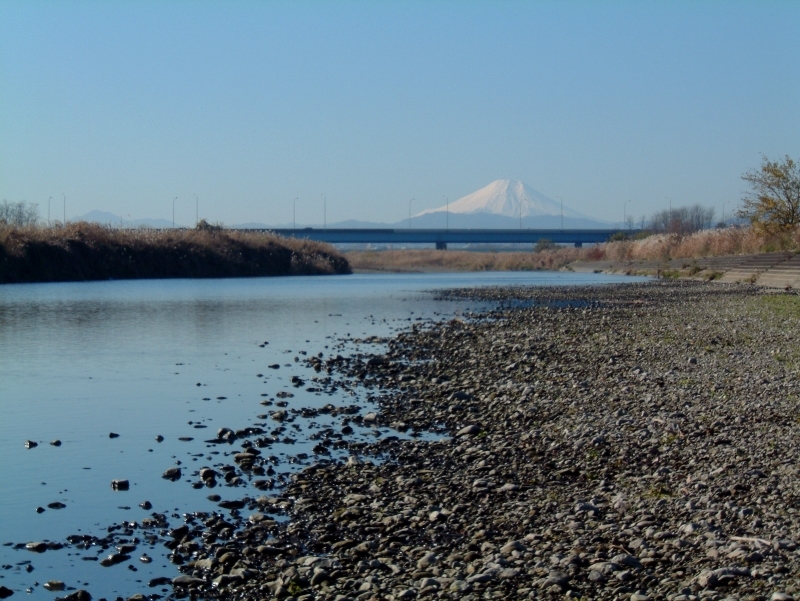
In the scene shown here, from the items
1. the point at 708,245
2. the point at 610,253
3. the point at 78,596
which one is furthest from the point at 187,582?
the point at 610,253

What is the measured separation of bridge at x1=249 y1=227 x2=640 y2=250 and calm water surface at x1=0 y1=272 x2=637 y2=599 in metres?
103

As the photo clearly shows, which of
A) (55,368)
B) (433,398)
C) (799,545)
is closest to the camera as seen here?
(799,545)

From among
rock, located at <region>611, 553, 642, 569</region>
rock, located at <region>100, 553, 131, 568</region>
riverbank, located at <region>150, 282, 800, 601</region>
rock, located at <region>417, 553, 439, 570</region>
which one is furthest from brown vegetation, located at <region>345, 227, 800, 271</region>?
rock, located at <region>100, 553, 131, 568</region>

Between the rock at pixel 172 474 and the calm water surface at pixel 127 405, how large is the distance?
90 mm

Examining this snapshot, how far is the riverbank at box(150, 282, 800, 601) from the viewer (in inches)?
266

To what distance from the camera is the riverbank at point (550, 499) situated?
6750 mm

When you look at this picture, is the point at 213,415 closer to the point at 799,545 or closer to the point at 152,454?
the point at 152,454

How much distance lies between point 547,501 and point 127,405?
9.37 m

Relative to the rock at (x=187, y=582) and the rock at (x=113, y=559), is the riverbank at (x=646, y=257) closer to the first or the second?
the rock at (x=113, y=559)

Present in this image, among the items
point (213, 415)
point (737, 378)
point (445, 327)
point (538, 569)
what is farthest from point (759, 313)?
point (538, 569)

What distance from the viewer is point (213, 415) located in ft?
48.5

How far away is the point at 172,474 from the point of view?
10.8m

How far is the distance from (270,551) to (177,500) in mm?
2304

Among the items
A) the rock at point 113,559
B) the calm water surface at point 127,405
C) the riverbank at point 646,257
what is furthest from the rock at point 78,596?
the riverbank at point 646,257
